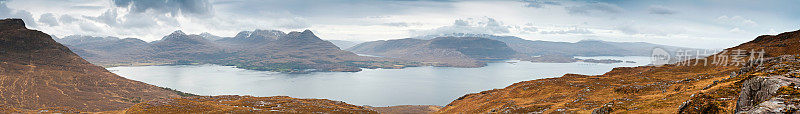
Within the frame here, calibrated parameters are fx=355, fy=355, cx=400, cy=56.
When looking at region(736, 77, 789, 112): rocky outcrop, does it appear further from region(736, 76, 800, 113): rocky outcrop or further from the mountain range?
the mountain range

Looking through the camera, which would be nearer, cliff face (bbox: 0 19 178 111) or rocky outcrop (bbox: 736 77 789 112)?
rocky outcrop (bbox: 736 77 789 112)

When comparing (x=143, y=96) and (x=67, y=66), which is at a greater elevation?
(x=67, y=66)

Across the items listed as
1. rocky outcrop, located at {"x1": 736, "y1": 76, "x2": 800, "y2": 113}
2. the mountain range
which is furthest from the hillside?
the mountain range

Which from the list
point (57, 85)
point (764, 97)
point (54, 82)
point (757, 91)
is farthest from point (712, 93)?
point (54, 82)

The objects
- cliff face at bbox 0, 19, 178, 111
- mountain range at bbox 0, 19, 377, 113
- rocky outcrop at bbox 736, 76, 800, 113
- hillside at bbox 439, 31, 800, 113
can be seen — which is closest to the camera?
rocky outcrop at bbox 736, 76, 800, 113

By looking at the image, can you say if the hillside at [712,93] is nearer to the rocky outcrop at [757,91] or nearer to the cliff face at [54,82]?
the rocky outcrop at [757,91]

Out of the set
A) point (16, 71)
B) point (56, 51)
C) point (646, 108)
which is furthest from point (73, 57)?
point (646, 108)

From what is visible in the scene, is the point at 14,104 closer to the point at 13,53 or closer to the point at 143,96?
the point at 143,96

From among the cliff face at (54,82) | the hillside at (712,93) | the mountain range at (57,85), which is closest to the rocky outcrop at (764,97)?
the hillside at (712,93)

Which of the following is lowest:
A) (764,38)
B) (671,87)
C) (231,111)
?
(231,111)
